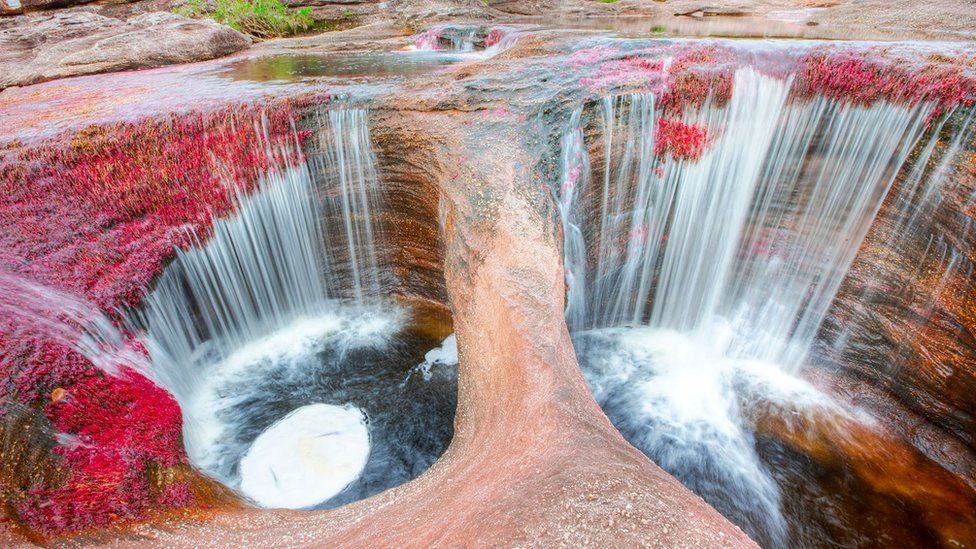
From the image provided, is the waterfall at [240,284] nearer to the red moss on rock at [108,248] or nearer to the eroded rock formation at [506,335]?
the red moss on rock at [108,248]

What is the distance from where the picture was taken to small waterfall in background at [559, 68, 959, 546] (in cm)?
463

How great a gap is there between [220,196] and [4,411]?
2806 millimetres

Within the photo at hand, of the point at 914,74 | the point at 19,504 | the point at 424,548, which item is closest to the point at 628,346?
the point at 914,74

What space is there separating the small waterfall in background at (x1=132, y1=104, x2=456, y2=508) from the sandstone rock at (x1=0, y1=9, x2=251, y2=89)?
16.2ft

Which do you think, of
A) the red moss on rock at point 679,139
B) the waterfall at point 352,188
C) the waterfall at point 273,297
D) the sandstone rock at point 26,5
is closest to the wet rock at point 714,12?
the red moss on rock at point 679,139

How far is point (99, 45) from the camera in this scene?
759cm

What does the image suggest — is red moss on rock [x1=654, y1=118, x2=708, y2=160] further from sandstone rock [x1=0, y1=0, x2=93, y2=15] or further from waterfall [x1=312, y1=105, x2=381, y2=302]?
sandstone rock [x1=0, y1=0, x2=93, y2=15]

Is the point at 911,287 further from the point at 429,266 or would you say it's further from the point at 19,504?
the point at 19,504

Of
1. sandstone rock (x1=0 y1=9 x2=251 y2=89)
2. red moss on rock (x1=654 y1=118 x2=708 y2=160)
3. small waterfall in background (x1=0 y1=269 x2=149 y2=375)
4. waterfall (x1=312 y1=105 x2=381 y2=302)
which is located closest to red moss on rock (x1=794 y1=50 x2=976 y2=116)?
red moss on rock (x1=654 y1=118 x2=708 y2=160)

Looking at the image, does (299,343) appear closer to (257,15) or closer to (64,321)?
(64,321)

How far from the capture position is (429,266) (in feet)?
19.1

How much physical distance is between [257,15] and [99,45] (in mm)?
5571

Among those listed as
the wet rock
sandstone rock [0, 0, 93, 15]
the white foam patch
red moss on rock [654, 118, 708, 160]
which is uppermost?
sandstone rock [0, 0, 93, 15]

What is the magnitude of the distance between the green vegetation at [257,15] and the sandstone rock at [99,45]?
9.89 feet
